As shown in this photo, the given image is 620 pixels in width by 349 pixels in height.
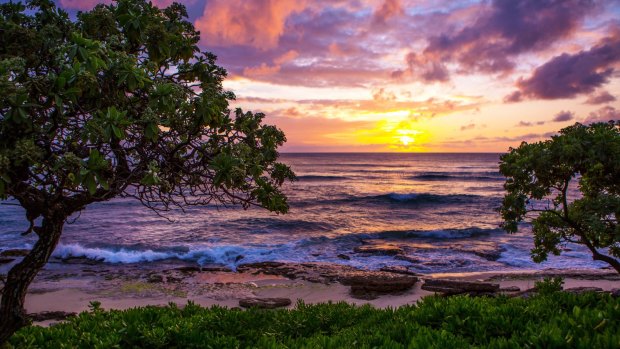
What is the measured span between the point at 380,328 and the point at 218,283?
1344 centimetres

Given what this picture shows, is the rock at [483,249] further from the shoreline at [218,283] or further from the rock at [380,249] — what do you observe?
the rock at [380,249]

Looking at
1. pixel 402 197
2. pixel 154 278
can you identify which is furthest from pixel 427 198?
pixel 154 278

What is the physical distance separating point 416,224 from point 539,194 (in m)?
27.0

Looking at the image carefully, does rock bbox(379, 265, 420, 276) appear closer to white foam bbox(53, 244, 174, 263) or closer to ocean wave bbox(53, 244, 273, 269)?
ocean wave bbox(53, 244, 273, 269)

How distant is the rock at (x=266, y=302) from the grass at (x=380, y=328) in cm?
650

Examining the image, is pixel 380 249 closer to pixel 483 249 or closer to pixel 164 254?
pixel 483 249

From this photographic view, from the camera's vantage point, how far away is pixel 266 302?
1486cm

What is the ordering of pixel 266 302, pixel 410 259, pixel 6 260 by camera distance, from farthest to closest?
pixel 410 259 < pixel 6 260 < pixel 266 302

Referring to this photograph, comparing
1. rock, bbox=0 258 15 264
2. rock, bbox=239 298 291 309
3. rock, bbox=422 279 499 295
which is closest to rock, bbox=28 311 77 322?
rock, bbox=239 298 291 309

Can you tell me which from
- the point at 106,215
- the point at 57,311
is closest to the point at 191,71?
the point at 57,311

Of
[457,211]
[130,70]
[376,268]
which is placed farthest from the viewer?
[457,211]

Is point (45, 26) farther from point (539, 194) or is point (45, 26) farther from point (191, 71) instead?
point (539, 194)

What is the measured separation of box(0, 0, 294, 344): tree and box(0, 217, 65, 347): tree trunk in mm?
15

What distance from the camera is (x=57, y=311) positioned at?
46.2ft
